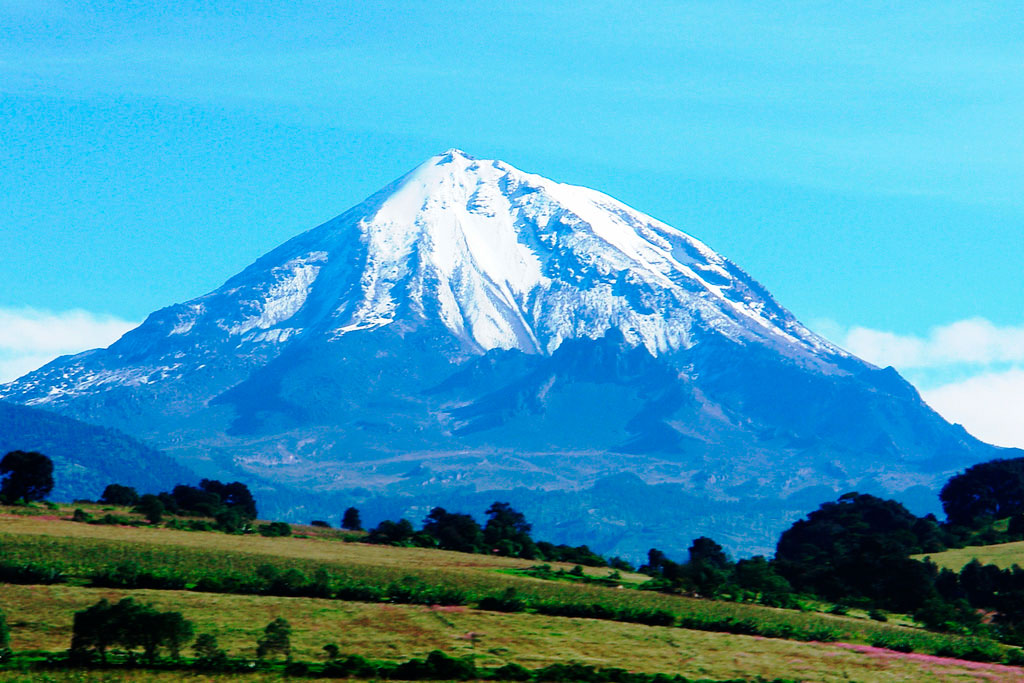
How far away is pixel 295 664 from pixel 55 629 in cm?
1321

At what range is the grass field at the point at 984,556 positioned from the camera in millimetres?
139125

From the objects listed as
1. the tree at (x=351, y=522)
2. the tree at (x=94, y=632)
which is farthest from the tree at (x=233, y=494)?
the tree at (x=94, y=632)

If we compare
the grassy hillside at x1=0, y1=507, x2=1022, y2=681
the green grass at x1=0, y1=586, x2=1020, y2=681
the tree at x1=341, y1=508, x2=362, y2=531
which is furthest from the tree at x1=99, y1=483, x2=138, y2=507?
the green grass at x1=0, y1=586, x2=1020, y2=681

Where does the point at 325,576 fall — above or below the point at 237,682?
above

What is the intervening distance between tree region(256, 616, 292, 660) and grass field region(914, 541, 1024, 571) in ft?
295

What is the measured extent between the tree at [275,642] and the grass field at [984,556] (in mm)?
90017

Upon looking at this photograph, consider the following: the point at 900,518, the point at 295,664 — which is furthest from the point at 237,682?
the point at 900,518

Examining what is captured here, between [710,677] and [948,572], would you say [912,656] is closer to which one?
[710,677]

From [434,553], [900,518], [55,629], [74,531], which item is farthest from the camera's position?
[900,518]

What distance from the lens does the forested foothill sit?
6438 cm

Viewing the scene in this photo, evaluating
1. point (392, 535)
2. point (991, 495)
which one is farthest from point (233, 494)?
point (991, 495)

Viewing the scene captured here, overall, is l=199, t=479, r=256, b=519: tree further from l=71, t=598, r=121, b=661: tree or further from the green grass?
l=71, t=598, r=121, b=661: tree

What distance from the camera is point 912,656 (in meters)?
82.8

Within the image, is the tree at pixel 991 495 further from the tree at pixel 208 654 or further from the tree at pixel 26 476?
the tree at pixel 208 654
